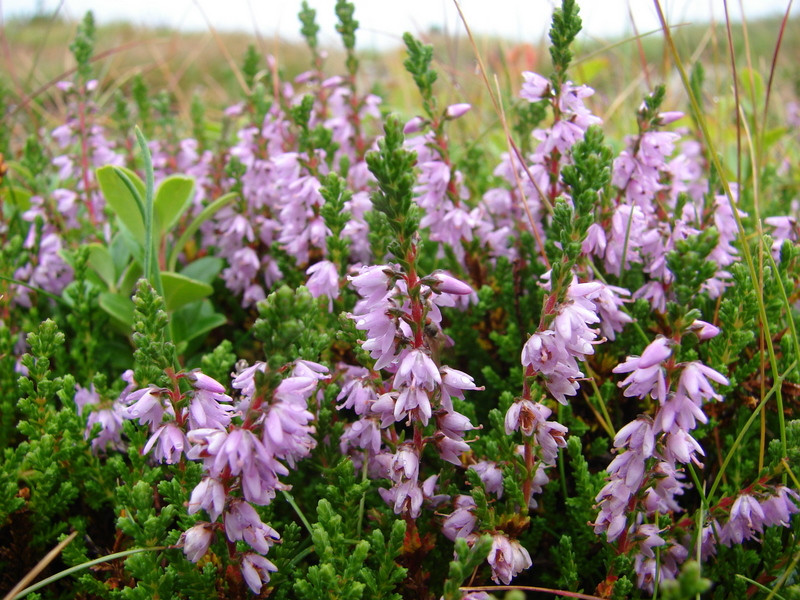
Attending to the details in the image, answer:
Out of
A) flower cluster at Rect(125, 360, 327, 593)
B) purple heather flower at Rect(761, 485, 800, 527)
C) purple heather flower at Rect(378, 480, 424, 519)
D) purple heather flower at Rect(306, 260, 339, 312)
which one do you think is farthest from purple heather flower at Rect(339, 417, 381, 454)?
purple heather flower at Rect(761, 485, 800, 527)

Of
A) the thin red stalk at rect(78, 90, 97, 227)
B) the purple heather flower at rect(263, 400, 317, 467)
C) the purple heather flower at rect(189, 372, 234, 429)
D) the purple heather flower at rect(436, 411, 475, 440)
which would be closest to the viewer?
the purple heather flower at rect(263, 400, 317, 467)

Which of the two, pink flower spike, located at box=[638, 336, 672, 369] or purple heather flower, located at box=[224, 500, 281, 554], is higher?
pink flower spike, located at box=[638, 336, 672, 369]

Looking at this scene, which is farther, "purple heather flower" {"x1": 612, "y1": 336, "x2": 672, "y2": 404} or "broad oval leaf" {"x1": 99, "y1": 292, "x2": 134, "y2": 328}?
"broad oval leaf" {"x1": 99, "y1": 292, "x2": 134, "y2": 328}

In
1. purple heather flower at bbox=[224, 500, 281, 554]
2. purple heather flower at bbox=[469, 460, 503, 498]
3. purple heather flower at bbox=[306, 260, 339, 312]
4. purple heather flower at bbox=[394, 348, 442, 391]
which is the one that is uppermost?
purple heather flower at bbox=[306, 260, 339, 312]

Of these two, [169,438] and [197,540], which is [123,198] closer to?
[169,438]

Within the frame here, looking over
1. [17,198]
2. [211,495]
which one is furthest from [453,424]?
[17,198]

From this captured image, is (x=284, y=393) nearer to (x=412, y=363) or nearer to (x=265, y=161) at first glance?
(x=412, y=363)

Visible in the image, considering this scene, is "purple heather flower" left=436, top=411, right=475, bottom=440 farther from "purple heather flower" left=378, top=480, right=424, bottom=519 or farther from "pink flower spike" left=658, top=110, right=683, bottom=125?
"pink flower spike" left=658, top=110, right=683, bottom=125
